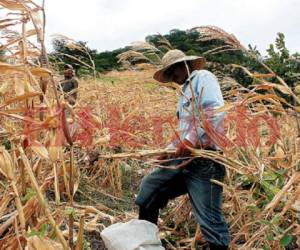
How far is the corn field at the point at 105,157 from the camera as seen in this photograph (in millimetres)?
1162

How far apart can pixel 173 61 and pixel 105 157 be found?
0.69 metres

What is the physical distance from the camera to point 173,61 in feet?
8.43

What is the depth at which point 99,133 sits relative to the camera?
12.3 feet

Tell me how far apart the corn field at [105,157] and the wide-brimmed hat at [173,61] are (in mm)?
72

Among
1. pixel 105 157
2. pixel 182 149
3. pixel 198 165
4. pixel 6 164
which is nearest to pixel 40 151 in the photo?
pixel 6 164

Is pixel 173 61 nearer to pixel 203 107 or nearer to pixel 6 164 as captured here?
pixel 203 107

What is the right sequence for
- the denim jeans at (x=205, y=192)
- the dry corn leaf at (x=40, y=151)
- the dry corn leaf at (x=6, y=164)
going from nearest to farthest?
1. the dry corn leaf at (x=6, y=164)
2. the dry corn leaf at (x=40, y=151)
3. the denim jeans at (x=205, y=192)

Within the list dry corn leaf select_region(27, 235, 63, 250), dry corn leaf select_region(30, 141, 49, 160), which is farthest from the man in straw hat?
dry corn leaf select_region(27, 235, 63, 250)

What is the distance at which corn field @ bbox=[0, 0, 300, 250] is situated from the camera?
1.16 meters

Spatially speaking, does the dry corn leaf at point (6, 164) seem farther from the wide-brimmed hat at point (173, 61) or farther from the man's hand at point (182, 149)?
the wide-brimmed hat at point (173, 61)

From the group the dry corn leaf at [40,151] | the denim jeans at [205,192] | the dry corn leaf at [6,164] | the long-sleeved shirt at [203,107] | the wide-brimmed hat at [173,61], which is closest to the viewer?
the dry corn leaf at [6,164]

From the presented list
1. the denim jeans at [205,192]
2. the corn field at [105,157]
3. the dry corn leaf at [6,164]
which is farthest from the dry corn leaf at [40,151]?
the denim jeans at [205,192]

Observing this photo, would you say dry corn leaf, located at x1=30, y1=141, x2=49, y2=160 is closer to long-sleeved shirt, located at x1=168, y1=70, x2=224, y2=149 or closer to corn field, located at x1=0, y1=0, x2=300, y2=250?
corn field, located at x1=0, y1=0, x2=300, y2=250

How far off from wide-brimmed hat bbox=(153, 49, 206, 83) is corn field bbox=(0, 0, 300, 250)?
0.07 metres
